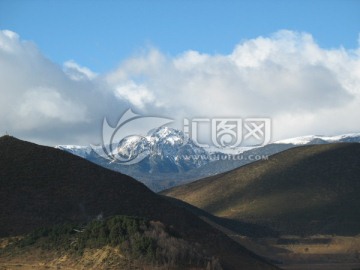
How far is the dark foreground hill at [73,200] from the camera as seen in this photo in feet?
227

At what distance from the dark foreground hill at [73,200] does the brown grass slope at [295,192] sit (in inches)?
1939

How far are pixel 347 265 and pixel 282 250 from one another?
14.9 meters

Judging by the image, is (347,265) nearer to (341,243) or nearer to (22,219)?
(341,243)

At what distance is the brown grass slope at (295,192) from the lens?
431ft

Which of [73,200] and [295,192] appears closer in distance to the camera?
[73,200]

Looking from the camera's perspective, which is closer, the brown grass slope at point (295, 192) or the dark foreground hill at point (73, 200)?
the dark foreground hill at point (73, 200)

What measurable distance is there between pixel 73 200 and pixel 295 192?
84.1m

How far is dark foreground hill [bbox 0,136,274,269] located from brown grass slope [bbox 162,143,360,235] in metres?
49.3

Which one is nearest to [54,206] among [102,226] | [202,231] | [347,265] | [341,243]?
[202,231]

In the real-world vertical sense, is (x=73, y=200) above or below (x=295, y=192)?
below

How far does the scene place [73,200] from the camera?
7625cm

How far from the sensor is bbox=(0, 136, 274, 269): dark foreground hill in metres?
69.1

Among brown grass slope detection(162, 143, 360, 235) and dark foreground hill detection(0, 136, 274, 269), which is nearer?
dark foreground hill detection(0, 136, 274, 269)

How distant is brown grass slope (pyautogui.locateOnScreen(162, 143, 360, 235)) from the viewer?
431 ft
